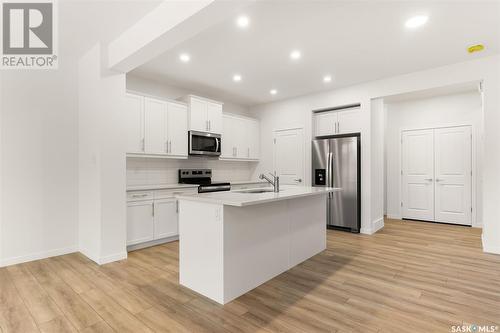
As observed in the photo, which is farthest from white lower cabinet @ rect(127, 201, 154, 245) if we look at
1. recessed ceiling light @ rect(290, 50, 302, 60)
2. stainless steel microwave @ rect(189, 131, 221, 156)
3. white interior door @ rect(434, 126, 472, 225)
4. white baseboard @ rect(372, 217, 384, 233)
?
white interior door @ rect(434, 126, 472, 225)

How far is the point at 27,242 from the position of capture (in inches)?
131

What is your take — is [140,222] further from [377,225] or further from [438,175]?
[438,175]

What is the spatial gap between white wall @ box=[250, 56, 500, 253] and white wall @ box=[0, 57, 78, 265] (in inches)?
155

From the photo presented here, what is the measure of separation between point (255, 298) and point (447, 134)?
5.43 meters

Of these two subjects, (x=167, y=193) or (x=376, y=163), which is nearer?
(x=167, y=193)

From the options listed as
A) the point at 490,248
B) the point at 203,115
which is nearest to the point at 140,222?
the point at 203,115

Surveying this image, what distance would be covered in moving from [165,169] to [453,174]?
19.0 ft

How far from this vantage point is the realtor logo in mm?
2535

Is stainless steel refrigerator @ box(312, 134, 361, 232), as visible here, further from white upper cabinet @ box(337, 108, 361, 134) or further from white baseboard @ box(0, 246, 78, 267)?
white baseboard @ box(0, 246, 78, 267)

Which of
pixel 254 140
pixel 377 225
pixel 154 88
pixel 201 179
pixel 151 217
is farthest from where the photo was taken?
pixel 254 140

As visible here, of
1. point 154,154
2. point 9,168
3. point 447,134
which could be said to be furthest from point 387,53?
point 9,168

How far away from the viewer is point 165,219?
13.3 feet

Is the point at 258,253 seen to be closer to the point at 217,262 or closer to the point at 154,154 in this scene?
the point at 217,262

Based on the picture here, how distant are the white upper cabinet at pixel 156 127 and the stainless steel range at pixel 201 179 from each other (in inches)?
18.2
